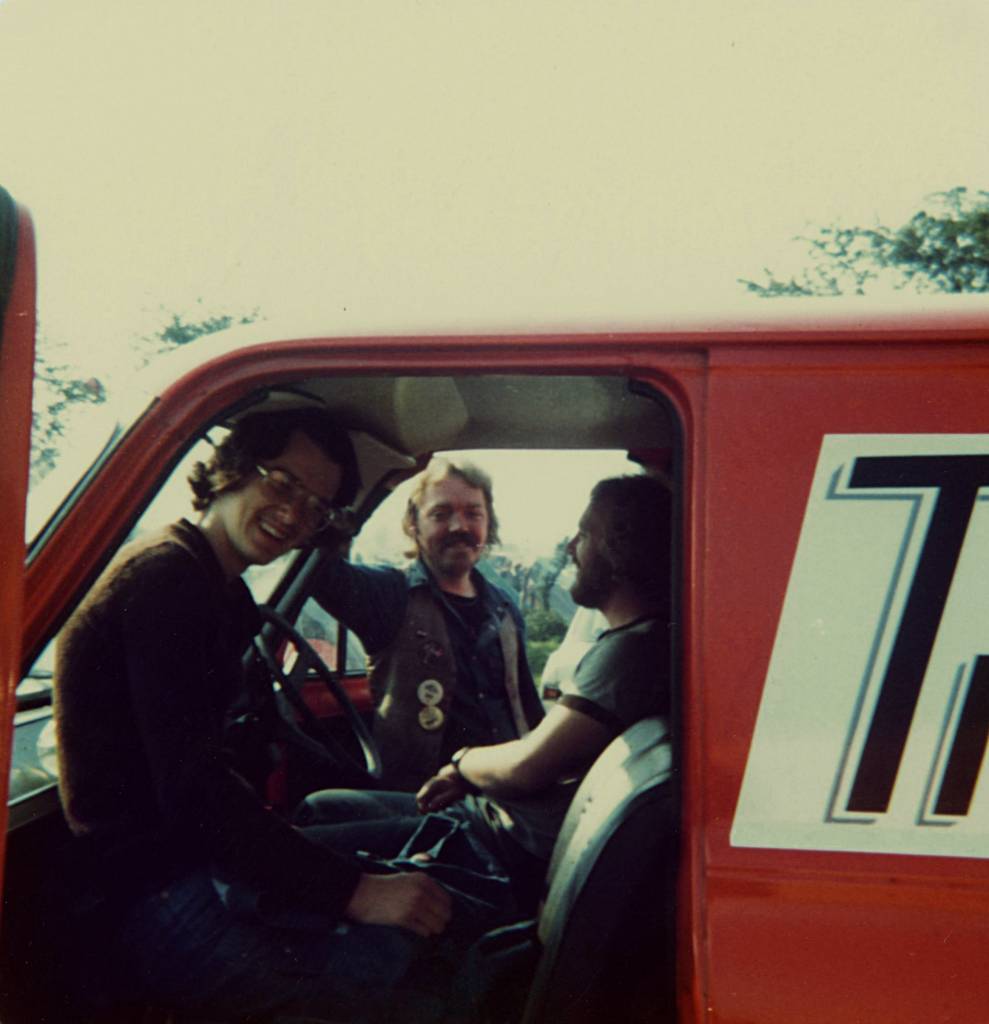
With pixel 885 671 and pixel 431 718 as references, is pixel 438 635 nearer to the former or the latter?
pixel 431 718

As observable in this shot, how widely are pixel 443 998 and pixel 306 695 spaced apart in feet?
5.08

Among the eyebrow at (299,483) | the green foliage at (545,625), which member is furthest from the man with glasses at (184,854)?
the green foliage at (545,625)

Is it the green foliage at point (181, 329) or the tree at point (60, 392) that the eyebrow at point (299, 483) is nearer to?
the tree at point (60, 392)

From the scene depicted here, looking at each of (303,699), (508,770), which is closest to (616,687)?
(508,770)

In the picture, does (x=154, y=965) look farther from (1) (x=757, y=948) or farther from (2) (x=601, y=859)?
(1) (x=757, y=948)

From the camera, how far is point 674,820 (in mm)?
1511

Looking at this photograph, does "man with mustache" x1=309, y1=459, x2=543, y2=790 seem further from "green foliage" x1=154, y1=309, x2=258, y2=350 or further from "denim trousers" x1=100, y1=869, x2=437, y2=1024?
"green foliage" x1=154, y1=309, x2=258, y2=350

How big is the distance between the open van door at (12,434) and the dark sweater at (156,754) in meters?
0.39

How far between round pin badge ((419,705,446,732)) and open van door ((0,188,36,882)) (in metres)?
1.78

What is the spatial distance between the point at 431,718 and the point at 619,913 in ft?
4.92

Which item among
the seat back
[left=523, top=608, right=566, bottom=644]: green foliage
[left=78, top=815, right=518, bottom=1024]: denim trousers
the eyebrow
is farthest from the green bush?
the seat back

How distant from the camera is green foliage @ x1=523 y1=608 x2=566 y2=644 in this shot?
16.0 feet

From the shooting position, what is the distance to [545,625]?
217 inches

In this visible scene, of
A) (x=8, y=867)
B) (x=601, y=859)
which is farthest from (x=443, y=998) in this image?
(x=8, y=867)
